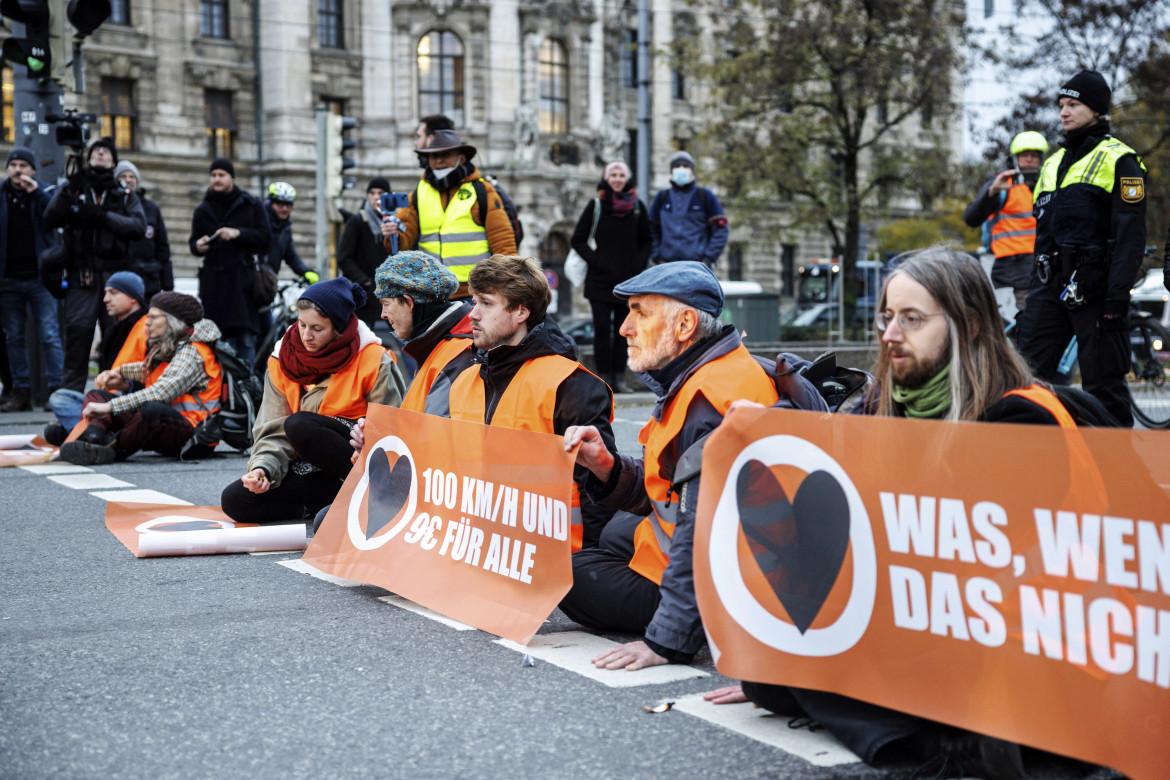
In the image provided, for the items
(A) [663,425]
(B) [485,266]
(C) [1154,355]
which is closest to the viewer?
(A) [663,425]

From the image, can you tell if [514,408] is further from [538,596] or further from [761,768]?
[761,768]

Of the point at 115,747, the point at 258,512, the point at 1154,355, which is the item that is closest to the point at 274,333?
the point at 258,512

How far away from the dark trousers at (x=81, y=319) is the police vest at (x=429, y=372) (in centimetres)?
602

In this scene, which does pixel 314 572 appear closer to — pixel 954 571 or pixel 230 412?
pixel 954 571

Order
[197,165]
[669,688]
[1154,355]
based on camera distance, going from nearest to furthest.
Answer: [669,688] < [1154,355] < [197,165]

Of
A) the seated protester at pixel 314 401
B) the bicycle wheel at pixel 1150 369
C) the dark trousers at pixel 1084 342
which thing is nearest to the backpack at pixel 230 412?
the seated protester at pixel 314 401

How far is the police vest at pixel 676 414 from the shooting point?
398 cm

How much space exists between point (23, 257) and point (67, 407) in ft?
9.67

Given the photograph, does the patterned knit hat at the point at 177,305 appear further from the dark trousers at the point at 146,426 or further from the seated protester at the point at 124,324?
the dark trousers at the point at 146,426

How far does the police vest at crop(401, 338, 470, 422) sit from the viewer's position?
5828 mm

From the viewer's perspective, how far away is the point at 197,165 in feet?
141

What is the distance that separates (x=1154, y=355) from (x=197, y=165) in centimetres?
3590

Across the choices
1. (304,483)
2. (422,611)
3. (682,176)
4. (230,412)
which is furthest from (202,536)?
(682,176)

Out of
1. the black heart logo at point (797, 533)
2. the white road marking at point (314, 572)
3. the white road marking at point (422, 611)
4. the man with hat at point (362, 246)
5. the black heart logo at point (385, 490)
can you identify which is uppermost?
the man with hat at point (362, 246)
